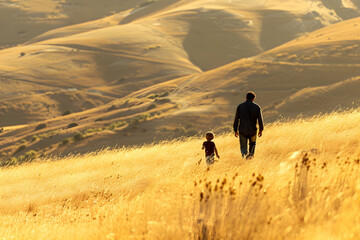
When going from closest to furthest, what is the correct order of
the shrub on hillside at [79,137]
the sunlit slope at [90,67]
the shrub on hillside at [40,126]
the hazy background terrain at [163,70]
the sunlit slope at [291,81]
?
1. the shrub on hillside at [79,137]
2. the sunlit slope at [291,81]
3. the hazy background terrain at [163,70]
4. the shrub on hillside at [40,126]
5. the sunlit slope at [90,67]

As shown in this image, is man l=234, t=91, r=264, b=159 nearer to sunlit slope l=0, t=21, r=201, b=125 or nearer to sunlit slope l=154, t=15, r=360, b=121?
sunlit slope l=154, t=15, r=360, b=121

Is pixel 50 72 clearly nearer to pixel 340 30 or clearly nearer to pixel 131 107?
pixel 131 107

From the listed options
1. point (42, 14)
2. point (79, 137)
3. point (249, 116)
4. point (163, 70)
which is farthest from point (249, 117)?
point (42, 14)

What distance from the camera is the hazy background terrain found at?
1778 inches

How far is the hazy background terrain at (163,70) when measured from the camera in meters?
45.2

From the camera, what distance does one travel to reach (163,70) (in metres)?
93.5

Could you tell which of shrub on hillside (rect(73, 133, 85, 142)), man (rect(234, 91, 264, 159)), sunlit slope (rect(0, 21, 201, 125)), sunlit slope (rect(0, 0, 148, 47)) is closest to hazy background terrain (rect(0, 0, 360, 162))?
shrub on hillside (rect(73, 133, 85, 142))

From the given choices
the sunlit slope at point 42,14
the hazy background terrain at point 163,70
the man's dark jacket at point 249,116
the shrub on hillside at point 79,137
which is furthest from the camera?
the sunlit slope at point 42,14

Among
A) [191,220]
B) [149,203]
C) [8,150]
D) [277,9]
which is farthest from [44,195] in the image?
[277,9]

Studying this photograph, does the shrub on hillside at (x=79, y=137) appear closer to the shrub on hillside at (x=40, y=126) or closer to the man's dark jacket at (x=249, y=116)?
the shrub on hillside at (x=40, y=126)

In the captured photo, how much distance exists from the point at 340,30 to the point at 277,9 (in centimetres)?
7036

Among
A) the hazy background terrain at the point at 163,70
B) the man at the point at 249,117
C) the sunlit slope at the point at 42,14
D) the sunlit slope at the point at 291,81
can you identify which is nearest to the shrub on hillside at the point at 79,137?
the hazy background terrain at the point at 163,70

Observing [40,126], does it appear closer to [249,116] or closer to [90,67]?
[90,67]

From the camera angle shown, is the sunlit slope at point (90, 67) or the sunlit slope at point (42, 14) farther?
the sunlit slope at point (42, 14)
